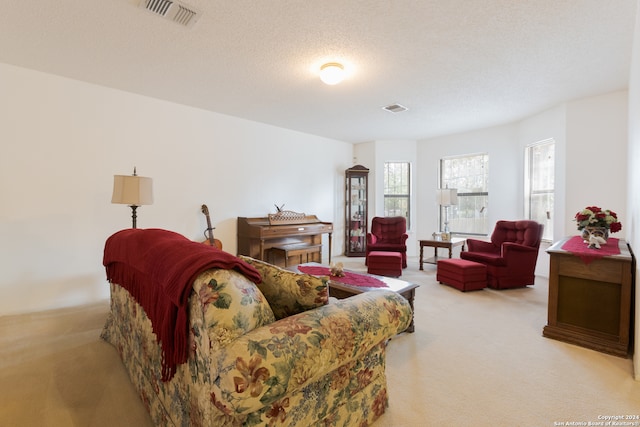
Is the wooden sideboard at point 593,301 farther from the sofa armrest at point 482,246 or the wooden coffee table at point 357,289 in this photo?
the sofa armrest at point 482,246

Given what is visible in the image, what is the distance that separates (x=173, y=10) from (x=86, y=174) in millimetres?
2273

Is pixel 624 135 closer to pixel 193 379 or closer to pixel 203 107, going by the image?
pixel 193 379

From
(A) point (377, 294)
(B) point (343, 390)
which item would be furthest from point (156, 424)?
(A) point (377, 294)

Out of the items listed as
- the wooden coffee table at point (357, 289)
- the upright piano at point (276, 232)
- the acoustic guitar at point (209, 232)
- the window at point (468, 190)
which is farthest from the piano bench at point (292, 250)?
the window at point (468, 190)

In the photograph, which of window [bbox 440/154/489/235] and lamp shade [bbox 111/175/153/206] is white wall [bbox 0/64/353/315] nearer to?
lamp shade [bbox 111/175/153/206]

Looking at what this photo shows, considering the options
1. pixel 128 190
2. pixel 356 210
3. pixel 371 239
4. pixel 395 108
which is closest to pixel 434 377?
pixel 128 190

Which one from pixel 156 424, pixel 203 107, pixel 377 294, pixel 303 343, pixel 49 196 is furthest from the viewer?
pixel 203 107

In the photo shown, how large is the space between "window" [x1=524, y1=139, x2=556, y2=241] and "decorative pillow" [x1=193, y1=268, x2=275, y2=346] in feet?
16.4

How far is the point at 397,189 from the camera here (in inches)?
257

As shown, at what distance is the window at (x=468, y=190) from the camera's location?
18.3 ft

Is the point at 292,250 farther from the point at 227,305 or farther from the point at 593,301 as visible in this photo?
the point at 227,305

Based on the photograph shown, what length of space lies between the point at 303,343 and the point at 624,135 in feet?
15.8

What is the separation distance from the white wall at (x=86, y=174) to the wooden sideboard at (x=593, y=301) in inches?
159

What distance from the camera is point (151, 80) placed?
330 cm
